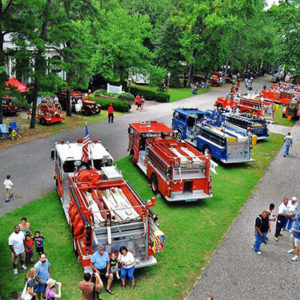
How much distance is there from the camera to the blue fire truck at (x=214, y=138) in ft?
65.0

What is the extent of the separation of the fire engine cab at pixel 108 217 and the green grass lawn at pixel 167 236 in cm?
57

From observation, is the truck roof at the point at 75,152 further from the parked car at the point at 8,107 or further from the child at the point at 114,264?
the parked car at the point at 8,107

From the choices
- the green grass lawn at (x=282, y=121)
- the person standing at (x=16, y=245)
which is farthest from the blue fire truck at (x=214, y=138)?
the green grass lawn at (x=282, y=121)

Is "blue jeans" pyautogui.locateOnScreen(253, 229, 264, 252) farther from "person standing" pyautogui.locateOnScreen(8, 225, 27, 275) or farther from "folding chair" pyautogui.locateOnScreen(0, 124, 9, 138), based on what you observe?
"folding chair" pyautogui.locateOnScreen(0, 124, 9, 138)

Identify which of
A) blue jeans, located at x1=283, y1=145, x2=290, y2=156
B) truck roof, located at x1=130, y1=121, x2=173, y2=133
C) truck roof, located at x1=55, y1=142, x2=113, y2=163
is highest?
truck roof, located at x1=130, y1=121, x2=173, y2=133

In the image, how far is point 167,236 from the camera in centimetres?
1262

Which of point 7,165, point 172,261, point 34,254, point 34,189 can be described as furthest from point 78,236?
point 7,165

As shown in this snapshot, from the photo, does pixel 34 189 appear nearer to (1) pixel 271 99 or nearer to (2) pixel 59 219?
(2) pixel 59 219

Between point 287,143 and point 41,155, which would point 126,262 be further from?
point 287,143

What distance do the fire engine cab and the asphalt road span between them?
10.0 feet

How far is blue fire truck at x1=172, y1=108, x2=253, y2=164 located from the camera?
1980cm

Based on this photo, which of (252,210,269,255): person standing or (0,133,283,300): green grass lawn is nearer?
(0,133,283,300): green grass lawn

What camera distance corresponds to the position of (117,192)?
12078 mm

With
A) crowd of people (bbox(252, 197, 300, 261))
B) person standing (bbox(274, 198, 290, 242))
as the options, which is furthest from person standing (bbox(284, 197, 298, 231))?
person standing (bbox(274, 198, 290, 242))
